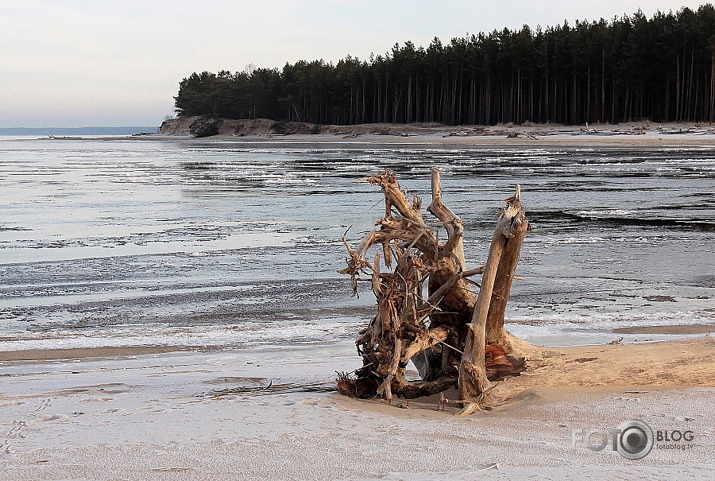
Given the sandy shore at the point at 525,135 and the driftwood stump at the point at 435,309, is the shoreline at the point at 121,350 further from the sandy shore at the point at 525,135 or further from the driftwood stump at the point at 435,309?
the sandy shore at the point at 525,135

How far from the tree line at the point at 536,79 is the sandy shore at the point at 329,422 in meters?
70.0

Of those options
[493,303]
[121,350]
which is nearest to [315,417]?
[493,303]

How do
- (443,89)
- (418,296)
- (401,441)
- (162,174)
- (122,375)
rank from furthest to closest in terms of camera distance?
(443,89) < (162,174) < (122,375) < (418,296) < (401,441)

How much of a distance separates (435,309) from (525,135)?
66766mm

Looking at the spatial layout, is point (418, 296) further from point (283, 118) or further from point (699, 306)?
point (283, 118)

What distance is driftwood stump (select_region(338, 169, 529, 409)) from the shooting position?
568 cm

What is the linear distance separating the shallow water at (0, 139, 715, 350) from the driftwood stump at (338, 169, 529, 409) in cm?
209

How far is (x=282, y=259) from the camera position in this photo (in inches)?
517

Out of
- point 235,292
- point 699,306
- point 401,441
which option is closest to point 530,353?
point 401,441

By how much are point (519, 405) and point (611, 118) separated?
260 ft

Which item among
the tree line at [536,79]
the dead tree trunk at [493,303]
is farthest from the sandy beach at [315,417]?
the tree line at [536,79]

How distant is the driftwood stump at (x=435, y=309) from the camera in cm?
568

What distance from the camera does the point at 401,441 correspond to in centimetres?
458

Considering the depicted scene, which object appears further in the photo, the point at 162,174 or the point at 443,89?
the point at 443,89
